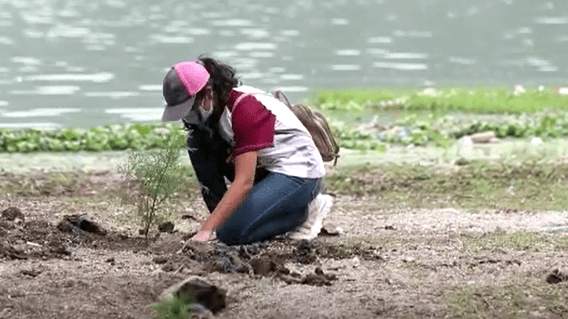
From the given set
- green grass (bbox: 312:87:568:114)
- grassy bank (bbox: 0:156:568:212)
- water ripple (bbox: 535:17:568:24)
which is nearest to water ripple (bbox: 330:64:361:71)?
green grass (bbox: 312:87:568:114)

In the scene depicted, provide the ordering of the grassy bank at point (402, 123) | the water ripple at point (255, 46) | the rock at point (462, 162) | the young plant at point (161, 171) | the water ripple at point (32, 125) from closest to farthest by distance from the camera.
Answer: the young plant at point (161, 171) → the rock at point (462, 162) → the grassy bank at point (402, 123) → the water ripple at point (32, 125) → the water ripple at point (255, 46)

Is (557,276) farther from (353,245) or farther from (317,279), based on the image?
(353,245)

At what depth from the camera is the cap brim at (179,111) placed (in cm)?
575

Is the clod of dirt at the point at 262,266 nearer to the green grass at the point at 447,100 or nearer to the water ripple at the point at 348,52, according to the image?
the green grass at the point at 447,100

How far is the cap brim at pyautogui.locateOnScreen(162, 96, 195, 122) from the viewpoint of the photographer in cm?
575

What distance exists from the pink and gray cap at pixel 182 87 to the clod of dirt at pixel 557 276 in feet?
6.41

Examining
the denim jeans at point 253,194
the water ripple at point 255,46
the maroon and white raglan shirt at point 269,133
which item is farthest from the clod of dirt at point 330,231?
the water ripple at point 255,46

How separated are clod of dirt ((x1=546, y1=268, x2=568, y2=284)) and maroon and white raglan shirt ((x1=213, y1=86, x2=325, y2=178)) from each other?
5.12 feet

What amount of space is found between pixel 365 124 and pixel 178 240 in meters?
8.19

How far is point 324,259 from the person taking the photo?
5859 mm

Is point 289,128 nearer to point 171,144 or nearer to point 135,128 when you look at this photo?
point 171,144

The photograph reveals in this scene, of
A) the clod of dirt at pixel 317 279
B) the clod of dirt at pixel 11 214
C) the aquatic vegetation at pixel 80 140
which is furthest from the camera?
the aquatic vegetation at pixel 80 140

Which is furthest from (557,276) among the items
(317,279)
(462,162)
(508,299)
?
(462,162)

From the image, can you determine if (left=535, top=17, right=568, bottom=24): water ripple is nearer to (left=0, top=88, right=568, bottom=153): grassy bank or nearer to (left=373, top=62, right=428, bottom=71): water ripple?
(left=373, top=62, right=428, bottom=71): water ripple
